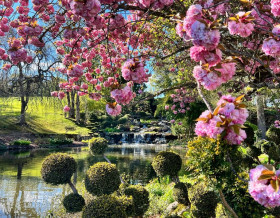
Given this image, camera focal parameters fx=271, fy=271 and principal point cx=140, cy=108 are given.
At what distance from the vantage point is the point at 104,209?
376cm

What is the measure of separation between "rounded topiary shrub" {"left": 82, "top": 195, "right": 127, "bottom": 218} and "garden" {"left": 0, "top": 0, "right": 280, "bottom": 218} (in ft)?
0.05

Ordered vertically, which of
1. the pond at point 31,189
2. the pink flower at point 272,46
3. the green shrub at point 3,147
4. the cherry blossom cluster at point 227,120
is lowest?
the green shrub at point 3,147

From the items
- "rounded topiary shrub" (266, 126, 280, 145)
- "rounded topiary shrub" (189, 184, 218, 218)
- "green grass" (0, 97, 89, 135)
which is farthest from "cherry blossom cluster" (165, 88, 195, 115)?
"green grass" (0, 97, 89, 135)

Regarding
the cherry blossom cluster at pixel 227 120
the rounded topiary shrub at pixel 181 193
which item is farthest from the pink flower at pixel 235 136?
the rounded topiary shrub at pixel 181 193

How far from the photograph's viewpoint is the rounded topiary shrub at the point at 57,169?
17.5 feet

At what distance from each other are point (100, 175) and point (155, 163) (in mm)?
1067

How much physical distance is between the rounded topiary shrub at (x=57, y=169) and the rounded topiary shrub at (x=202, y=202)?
2.59m

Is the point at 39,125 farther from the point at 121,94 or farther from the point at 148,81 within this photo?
the point at 121,94

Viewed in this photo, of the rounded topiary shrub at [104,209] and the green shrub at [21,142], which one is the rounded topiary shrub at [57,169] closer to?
the rounded topiary shrub at [104,209]

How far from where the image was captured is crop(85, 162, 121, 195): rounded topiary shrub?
496 cm

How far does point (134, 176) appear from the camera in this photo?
10320 millimetres

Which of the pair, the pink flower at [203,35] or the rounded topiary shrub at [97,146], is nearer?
the pink flower at [203,35]

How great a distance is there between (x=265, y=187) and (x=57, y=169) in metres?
4.58

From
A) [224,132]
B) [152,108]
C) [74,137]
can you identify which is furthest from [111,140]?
[224,132]
